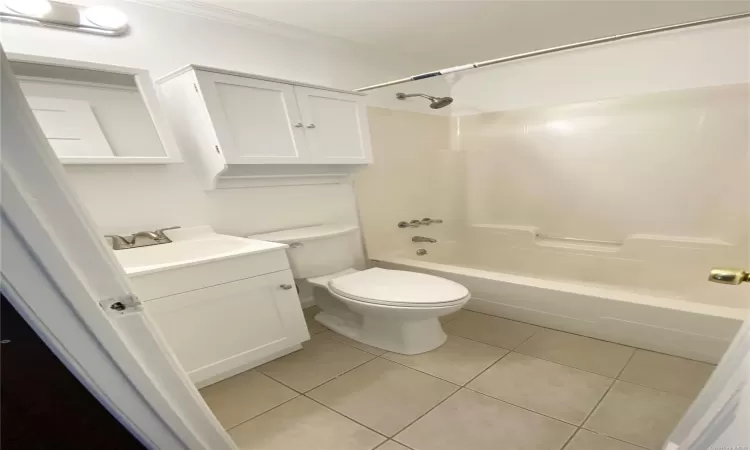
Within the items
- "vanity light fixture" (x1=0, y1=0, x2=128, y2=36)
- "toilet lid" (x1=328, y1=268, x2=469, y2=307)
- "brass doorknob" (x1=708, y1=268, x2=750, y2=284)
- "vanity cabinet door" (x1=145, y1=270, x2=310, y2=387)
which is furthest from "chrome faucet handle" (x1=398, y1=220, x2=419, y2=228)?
"brass doorknob" (x1=708, y1=268, x2=750, y2=284)

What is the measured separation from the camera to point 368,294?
1.74m

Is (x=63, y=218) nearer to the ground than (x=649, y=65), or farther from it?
nearer to the ground

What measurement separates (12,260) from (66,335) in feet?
0.36

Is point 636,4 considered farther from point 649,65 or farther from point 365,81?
point 365,81

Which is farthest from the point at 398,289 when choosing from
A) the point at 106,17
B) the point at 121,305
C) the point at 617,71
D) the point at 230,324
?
the point at 617,71

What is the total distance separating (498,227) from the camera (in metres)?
3.01

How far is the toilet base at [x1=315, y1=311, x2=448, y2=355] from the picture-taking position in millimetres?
1830

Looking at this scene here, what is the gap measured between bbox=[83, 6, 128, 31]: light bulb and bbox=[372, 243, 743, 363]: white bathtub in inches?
79.1

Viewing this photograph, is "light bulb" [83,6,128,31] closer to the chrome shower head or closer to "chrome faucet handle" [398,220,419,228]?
the chrome shower head

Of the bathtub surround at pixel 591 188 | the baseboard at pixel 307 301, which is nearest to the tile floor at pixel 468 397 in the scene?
the bathtub surround at pixel 591 188

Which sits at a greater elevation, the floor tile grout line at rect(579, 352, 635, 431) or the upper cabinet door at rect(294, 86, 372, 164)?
the upper cabinet door at rect(294, 86, 372, 164)

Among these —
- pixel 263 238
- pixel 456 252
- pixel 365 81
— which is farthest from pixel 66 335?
pixel 456 252

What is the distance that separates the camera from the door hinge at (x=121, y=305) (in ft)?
1.52

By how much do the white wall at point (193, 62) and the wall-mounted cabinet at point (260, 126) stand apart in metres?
0.12
